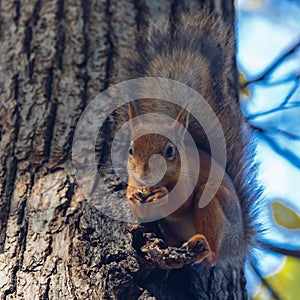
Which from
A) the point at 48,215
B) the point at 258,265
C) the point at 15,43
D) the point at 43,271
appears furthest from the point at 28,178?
the point at 258,265

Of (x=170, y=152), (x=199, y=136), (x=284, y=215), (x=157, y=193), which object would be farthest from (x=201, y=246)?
(x=284, y=215)

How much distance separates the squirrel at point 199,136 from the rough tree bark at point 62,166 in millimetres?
83

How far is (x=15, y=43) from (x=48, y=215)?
1.95ft

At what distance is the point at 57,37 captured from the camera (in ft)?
5.93

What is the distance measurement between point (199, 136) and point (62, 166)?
0.41m

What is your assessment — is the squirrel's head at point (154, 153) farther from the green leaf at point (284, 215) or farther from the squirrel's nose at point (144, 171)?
the green leaf at point (284, 215)

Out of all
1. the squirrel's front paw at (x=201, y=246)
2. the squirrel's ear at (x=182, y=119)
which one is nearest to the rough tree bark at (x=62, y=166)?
the squirrel's front paw at (x=201, y=246)

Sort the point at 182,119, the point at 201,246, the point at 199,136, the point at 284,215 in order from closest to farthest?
the point at 201,246
the point at 182,119
the point at 199,136
the point at 284,215

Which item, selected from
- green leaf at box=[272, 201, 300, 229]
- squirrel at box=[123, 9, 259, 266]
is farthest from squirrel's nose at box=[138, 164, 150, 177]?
green leaf at box=[272, 201, 300, 229]

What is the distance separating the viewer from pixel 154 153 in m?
1.64

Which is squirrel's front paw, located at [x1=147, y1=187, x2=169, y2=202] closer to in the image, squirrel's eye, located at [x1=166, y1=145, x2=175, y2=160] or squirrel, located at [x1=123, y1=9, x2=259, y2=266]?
squirrel, located at [x1=123, y1=9, x2=259, y2=266]

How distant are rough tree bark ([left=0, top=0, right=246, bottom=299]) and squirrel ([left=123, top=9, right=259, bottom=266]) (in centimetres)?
8

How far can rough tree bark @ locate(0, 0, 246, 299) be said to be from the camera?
1.38m

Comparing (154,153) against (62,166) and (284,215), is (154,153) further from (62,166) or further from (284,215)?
(284,215)
